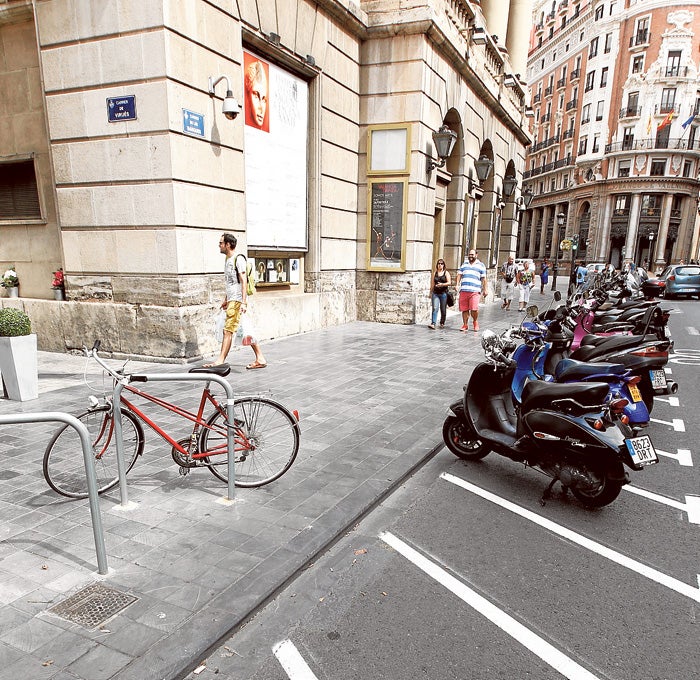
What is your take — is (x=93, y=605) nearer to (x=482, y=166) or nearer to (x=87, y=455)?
(x=87, y=455)

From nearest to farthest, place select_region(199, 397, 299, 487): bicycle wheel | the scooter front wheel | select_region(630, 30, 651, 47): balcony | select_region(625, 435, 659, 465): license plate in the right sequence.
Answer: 1. select_region(625, 435, 659, 465): license plate
2. select_region(199, 397, 299, 487): bicycle wheel
3. the scooter front wheel
4. select_region(630, 30, 651, 47): balcony

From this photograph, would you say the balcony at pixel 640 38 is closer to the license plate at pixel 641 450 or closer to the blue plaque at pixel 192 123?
the blue plaque at pixel 192 123

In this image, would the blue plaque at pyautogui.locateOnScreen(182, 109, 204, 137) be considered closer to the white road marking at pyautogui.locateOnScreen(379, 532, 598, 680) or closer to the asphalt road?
the asphalt road

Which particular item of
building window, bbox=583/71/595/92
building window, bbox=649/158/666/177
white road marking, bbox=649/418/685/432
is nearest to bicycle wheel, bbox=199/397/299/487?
white road marking, bbox=649/418/685/432

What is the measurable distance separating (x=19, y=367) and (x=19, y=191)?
191 inches

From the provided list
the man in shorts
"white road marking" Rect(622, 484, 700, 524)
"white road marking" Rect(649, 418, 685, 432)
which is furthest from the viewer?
the man in shorts

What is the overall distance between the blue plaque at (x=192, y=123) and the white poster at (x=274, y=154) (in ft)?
4.62

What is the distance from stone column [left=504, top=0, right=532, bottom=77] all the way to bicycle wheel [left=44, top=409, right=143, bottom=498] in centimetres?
2353

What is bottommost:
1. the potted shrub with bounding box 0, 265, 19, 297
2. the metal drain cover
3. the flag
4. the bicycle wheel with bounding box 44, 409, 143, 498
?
the metal drain cover

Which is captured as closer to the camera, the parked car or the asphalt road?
the asphalt road

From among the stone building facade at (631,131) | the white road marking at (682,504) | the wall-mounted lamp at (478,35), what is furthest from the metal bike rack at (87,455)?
the stone building facade at (631,131)

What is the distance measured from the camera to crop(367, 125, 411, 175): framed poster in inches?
480

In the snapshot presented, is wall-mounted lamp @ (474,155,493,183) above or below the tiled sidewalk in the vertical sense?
above

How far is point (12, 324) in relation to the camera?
5867 mm
